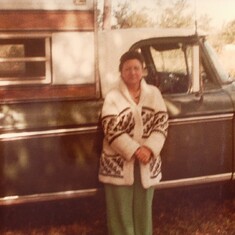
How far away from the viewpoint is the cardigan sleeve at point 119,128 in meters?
1.48

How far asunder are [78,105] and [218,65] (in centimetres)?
55

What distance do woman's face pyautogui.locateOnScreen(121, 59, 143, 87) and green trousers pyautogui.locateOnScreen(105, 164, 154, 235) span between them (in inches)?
10.7

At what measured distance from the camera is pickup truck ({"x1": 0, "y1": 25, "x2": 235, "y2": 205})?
5.11ft

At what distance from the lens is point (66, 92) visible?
161cm

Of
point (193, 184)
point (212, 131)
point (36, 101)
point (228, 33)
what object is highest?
point (228, 33)

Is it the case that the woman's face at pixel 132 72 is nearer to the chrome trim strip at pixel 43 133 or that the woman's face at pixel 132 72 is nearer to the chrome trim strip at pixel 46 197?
the chrome trim strip at pixel 43 133

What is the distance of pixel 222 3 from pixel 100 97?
0.54 m

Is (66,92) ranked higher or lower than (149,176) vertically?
higher

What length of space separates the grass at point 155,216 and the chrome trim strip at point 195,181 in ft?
0.14

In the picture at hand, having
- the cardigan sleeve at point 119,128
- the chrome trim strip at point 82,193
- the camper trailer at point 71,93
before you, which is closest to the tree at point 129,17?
the camper trailer at point 71,93

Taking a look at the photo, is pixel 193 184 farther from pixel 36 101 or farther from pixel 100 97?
pixel 36 101

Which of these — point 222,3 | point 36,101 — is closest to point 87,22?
point 36,101

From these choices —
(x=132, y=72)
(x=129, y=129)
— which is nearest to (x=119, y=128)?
(x=129, y=129)

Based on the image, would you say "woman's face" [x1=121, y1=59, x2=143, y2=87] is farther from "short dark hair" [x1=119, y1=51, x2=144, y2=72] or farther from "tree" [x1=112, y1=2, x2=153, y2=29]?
"tree" [x1=112, y1=2, x2=153, y2=29]
